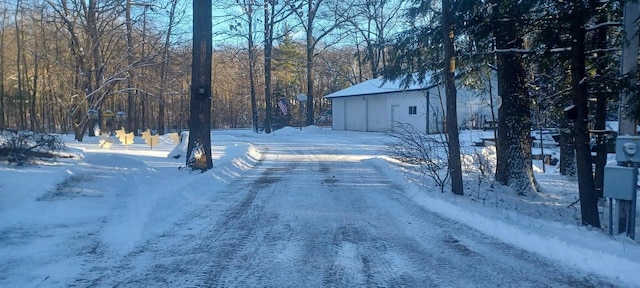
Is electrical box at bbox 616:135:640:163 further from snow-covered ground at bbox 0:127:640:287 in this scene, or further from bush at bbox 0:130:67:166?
bush at bbox 0:130:67:166

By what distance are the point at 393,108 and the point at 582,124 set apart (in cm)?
2517

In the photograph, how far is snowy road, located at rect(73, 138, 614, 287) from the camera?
4.59 meters

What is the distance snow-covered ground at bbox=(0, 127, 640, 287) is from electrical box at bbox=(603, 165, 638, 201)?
21.7 inches

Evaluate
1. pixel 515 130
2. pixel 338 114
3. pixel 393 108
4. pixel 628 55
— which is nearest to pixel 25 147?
pixel 515 130

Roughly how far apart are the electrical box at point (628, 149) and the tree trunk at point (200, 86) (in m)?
8.86

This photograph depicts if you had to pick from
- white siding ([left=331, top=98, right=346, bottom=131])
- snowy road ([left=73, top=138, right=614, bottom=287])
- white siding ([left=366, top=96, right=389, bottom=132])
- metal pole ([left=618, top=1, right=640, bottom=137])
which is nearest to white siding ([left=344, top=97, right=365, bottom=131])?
white siding ([left=331, top=98, right=346, bottom=131])

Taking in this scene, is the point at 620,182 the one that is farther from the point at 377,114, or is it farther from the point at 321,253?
the point at 377,114

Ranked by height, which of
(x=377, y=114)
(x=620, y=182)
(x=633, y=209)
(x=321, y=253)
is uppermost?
(x=377, y=114)

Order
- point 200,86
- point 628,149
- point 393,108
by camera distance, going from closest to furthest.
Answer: point 628,149, point 200,86, point 393,108

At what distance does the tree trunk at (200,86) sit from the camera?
12.1 m

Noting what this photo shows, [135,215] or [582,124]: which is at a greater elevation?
[582,124]

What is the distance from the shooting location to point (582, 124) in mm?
8109

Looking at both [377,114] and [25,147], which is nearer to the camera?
[25,147]

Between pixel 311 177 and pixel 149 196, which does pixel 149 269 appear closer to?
pixel 149 196
